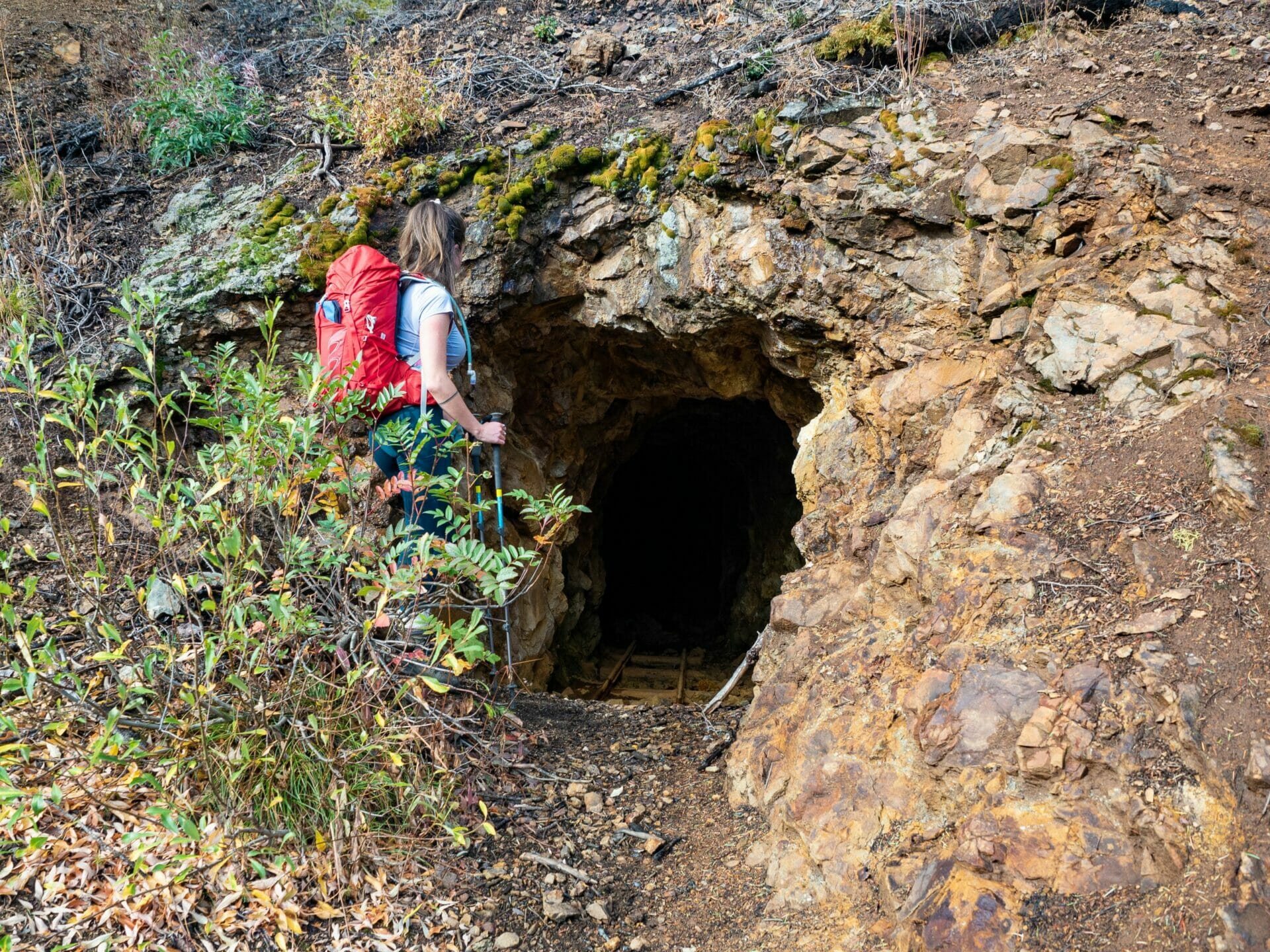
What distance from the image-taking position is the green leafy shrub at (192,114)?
6.02 m

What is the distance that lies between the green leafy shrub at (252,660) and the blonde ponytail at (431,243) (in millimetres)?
835

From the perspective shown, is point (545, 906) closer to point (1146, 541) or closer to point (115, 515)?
point (1146, 541)

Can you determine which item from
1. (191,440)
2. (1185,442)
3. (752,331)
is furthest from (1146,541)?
(191,440)

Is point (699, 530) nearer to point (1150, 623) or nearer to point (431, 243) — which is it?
point (431, 243)

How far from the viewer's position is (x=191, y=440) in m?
4.99

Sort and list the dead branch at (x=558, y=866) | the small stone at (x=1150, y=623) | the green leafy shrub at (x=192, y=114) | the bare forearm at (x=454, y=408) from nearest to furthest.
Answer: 1. the small stone at (x=1150, y=623)
2. the dead branch at (x=558, y=866)
3. the bare forearm at (x=454, y=408)
4. the green leafy shrub at (x=192, y=114)

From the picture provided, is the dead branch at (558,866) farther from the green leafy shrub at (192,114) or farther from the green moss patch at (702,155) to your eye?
the green leafy shrub at (192,114)

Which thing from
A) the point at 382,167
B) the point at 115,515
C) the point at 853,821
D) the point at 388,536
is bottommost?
the point at 853,821

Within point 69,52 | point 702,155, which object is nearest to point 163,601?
point 702,155

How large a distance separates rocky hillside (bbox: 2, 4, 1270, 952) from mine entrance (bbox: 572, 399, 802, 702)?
243 cm

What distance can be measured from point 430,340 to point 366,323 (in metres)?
0.29

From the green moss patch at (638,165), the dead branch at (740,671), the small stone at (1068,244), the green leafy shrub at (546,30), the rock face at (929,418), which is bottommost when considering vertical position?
the dead branch at (740,671)

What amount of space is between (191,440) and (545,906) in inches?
140

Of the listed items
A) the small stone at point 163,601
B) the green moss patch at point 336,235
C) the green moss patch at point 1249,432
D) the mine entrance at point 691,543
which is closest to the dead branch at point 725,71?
the green moss patch at point 336,235
